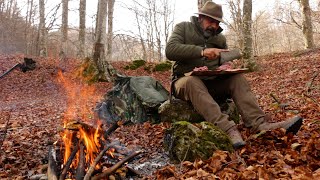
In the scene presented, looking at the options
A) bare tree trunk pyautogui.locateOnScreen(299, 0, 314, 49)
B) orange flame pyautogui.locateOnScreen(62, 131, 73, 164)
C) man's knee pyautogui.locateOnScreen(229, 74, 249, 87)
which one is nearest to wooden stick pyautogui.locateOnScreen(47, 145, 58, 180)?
orange flame pyautogui.locateOnScreen(62, 131, 73, 164)

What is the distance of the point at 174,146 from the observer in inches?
148

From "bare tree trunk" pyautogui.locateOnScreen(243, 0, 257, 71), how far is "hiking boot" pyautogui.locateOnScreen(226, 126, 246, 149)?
10567 millimetres

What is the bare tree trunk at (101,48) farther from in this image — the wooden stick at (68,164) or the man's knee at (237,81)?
the wooden stick at (68,164)

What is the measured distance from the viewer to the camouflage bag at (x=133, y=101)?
544 cm

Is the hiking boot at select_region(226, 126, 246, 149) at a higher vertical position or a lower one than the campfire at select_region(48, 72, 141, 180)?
higher

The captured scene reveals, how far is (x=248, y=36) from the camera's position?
1387cm

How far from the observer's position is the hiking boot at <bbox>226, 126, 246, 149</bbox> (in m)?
3.65

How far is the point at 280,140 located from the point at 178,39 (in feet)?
6.53

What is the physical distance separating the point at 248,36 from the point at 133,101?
962 cm

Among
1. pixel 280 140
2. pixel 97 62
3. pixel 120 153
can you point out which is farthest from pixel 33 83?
pixel 280 140

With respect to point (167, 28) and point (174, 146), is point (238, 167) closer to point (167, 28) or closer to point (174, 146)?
point (174, 146)

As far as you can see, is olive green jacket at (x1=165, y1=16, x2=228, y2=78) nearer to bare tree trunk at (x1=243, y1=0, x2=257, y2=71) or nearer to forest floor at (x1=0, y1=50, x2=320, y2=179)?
forest floor at (x1=0, y1=50, x2=320, y2=179)

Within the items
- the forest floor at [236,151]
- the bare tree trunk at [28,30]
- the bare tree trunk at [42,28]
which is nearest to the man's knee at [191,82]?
the forest floor at [236,151]

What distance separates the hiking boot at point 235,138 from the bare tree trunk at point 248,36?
10.6 meters
